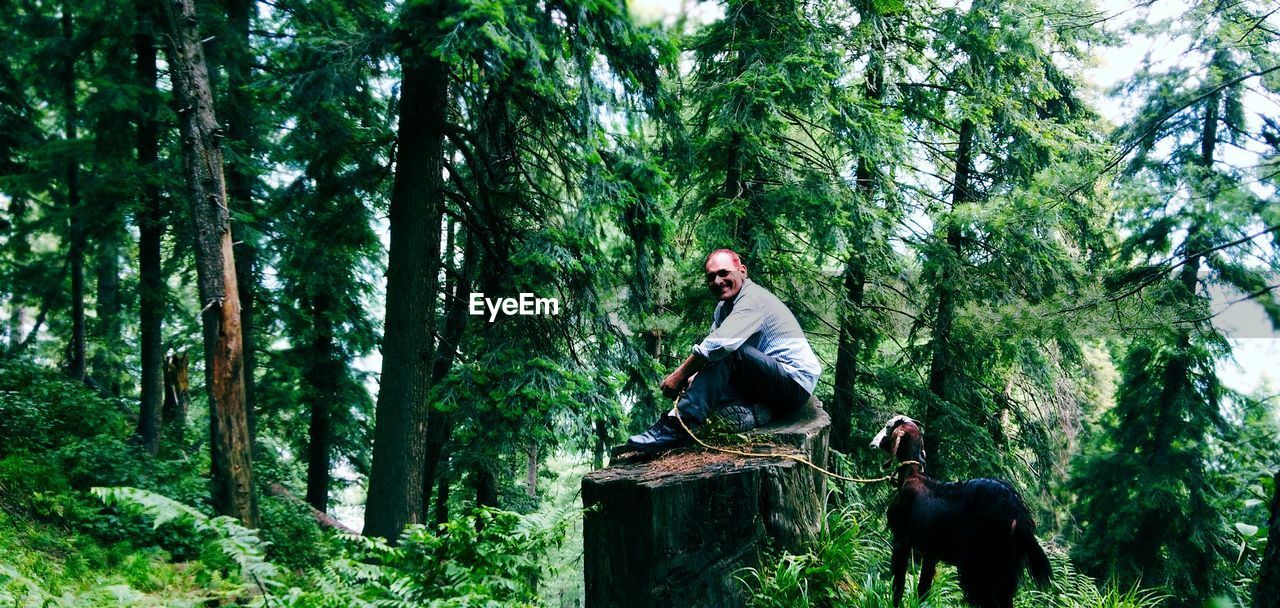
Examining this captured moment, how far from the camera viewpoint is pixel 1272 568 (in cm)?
301

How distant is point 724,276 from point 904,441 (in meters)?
1.69

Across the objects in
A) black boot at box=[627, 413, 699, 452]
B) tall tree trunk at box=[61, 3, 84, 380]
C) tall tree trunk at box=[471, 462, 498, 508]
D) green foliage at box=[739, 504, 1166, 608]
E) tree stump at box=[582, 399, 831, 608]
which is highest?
tall tree trunk at box=[61, 3, 84, 380]

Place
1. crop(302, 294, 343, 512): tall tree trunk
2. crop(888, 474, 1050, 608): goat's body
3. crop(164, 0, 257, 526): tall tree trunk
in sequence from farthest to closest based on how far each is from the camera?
crop(302, 294, 343, 512): tall tree trunk, crop(164, 0, 257, 526): tall tree trunk, crop(888, 474, 1050, 608): goat's body

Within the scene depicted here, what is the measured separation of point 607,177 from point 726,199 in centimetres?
245

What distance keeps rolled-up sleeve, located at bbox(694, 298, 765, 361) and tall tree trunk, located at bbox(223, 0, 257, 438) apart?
6.83 metres

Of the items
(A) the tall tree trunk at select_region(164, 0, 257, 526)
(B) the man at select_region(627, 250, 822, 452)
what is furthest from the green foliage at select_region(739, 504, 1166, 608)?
(A) the tall tree trunk at select_region(164, 0, 257, 526)

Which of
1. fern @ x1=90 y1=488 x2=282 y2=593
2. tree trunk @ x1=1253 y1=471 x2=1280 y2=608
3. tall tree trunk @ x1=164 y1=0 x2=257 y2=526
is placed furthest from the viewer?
tall tree trunk @ x1=164 y1=0 x2=257 y2=526

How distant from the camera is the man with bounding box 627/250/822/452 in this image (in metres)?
4.86

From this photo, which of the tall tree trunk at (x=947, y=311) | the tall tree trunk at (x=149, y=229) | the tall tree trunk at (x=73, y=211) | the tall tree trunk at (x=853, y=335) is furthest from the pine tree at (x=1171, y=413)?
the tall tree trunk at (x=73, y=211)

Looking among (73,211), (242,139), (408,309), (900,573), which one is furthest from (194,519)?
(73,211)

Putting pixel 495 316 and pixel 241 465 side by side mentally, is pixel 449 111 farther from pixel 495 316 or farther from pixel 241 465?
pixel 241 465

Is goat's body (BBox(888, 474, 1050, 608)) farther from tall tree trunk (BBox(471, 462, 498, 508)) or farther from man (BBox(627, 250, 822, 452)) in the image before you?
tall tree trunk (BBox(471, 462, 498, 508))

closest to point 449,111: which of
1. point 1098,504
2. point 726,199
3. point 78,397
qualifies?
point 726,199

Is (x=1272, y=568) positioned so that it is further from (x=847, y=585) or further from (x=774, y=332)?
(x=774, y=332)
